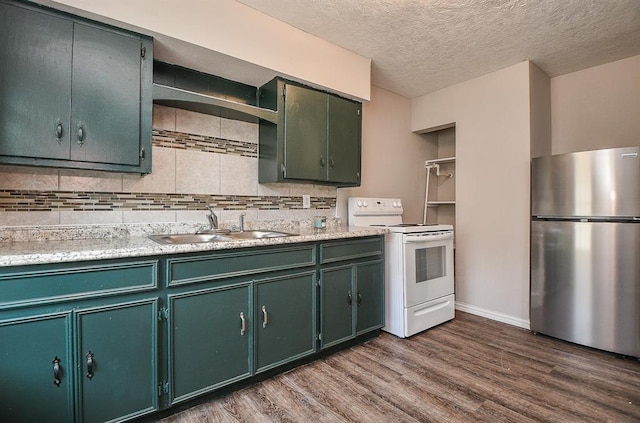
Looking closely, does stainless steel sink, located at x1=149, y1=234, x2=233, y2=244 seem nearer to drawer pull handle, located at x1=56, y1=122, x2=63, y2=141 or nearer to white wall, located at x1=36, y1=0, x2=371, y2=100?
drawer pull handle, located at x1=56, y1=122, x2=63, y2=141

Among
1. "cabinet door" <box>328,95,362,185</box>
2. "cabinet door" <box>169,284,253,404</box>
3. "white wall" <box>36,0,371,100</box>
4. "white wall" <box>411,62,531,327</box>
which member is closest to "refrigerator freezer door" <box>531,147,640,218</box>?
"white wall" <box>411,62,531,327</box>

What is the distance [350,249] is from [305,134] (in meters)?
0.97

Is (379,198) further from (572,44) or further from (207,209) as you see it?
(572,44)

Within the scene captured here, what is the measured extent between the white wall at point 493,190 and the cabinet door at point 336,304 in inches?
65.7

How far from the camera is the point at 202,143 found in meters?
2.34

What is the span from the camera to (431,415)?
171 cm

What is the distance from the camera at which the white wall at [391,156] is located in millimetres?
3473

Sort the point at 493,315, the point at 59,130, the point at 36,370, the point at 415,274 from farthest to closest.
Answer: the point at 493,315
the point at 415,274
the point at 59,130
the point at 36,370

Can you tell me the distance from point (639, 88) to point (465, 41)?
1714mm

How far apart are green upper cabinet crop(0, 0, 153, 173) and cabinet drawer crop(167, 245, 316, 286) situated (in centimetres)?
66

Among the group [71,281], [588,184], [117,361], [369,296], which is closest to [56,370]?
[117,361]

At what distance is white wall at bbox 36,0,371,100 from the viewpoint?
5.75ft

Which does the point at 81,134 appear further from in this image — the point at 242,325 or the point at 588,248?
the point at 588,248

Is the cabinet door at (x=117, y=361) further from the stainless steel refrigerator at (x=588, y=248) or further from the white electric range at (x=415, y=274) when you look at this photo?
the stainless steel refrigerator at (x=588, y=248)
